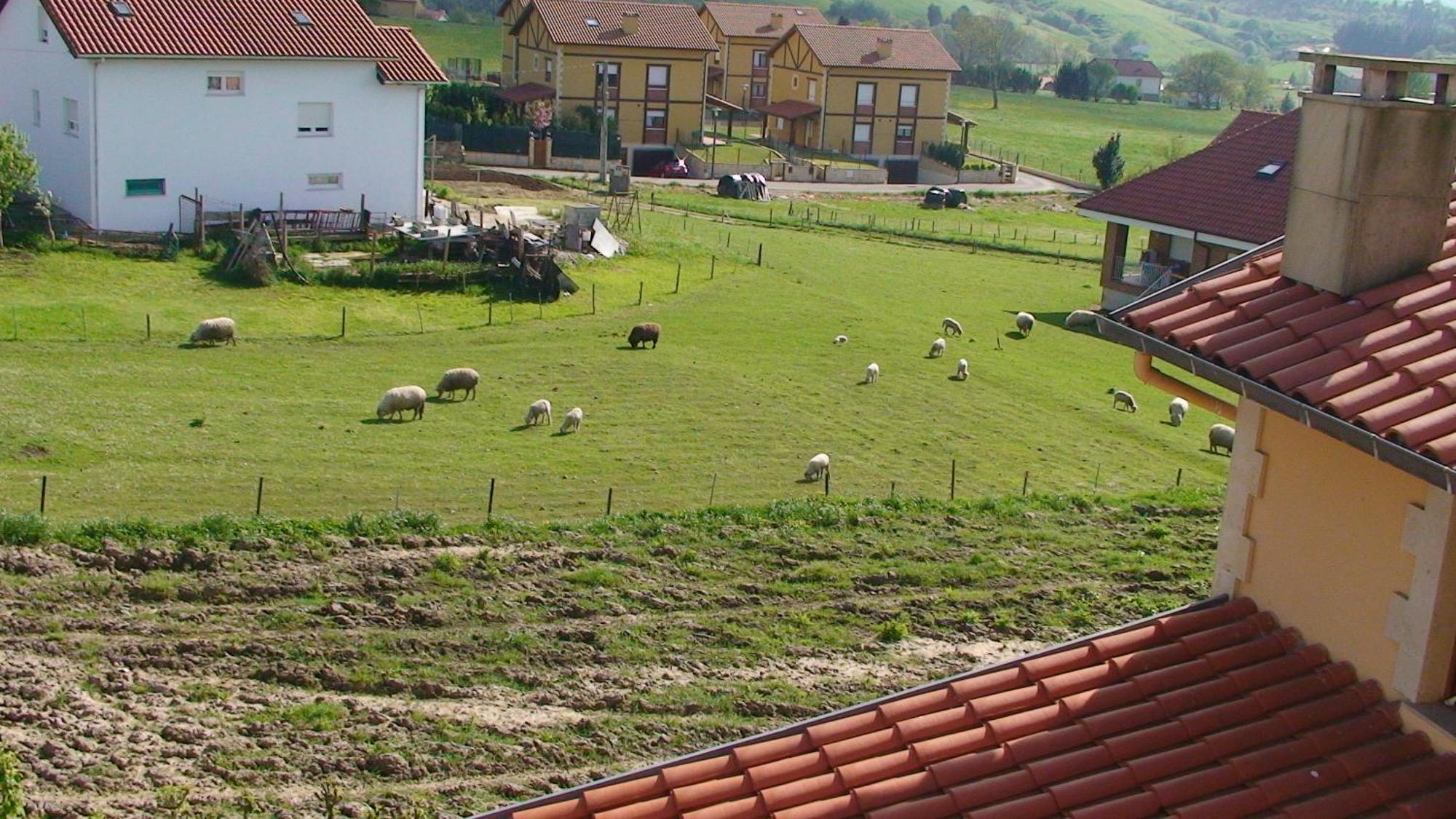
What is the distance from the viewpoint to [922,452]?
30.9m

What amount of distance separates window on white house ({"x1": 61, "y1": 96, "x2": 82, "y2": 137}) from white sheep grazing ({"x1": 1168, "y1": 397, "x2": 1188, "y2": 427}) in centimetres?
2882

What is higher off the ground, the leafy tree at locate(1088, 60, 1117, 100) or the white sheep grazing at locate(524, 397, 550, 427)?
the leafy tree at locate(1088, 60, 1117, 100)

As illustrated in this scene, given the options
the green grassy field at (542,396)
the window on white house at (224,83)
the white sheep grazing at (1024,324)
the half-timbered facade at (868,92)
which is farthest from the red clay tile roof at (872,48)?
the window on white house at (224,83)

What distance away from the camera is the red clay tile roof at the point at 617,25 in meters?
80.8

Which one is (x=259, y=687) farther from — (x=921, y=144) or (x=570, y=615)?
(x=921, y=144)

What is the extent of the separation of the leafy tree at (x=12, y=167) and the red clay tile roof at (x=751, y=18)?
2514 inches

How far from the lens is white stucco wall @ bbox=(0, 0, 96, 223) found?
42719mm

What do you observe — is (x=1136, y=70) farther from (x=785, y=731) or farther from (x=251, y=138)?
(x=785, y=731)

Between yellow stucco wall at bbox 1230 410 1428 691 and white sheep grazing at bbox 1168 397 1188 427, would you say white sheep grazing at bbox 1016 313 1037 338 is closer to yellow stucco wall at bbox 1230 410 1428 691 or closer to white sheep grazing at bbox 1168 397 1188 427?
white sheep grazing at bbox 1168 397 1188 427

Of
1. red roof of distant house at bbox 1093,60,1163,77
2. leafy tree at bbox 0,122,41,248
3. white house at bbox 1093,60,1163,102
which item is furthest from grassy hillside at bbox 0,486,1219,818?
red roof of distant house at bbox 1093,60,1163,77

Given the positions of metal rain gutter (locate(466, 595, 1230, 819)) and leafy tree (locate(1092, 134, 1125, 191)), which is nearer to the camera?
metal rain gutter (locate(466, 595, 1230, 819))

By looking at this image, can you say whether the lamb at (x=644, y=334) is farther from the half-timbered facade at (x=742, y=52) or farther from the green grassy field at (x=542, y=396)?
the half-timbered facade at (x=742, y=52)

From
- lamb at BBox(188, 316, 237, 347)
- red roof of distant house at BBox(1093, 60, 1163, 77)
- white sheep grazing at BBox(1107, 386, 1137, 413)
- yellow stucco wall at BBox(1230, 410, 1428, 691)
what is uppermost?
red roof of distant house at BBox(1093, 60, 1163, 77)

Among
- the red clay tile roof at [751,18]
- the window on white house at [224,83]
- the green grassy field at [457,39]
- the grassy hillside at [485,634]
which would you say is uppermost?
the red clay tile roof at [751,18]
